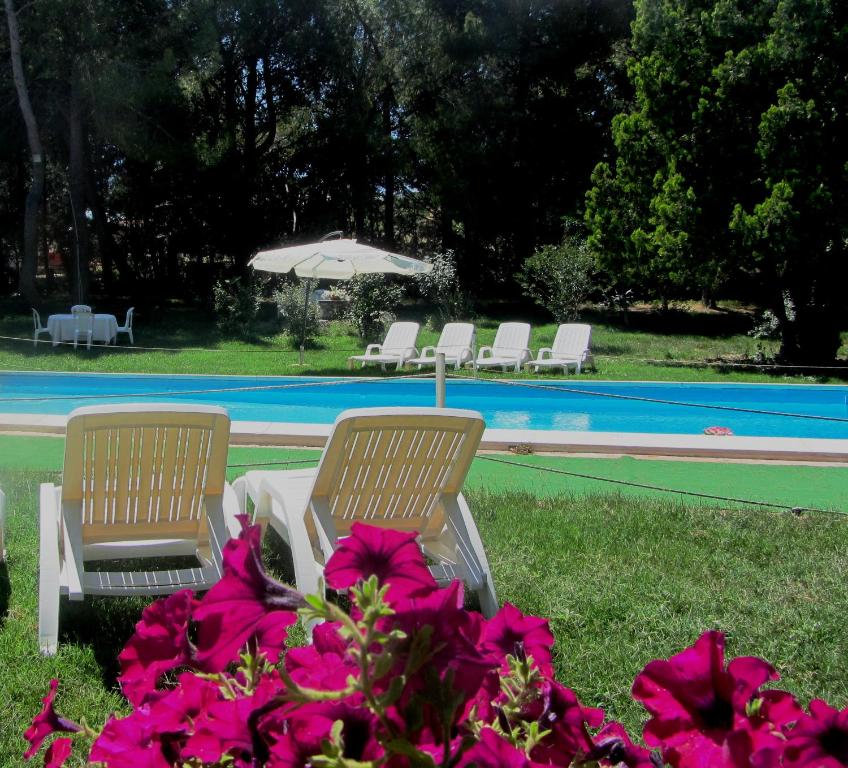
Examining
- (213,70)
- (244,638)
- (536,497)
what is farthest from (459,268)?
(244,638)

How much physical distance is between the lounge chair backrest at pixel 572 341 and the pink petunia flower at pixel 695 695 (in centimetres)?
1375

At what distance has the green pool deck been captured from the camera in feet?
20.1

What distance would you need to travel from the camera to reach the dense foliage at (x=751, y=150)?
560 inches

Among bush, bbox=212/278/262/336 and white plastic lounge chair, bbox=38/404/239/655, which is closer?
white plastic lounge chair, bbox=38/404/239/655

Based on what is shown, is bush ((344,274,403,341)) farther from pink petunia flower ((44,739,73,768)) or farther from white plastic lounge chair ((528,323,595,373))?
pink petunia flower ((44,739,73,768))

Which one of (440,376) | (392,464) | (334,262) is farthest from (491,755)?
(334,262)

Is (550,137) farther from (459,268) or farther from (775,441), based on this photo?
(775,441)

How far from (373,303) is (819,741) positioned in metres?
17.8

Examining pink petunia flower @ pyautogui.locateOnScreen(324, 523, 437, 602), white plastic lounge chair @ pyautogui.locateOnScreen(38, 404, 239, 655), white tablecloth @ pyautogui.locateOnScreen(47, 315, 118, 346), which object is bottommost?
white tablecloth @ pyautogui.locateOnScreen(47, 315, 118, 346)

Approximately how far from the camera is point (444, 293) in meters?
20.6

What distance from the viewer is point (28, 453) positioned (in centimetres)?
759

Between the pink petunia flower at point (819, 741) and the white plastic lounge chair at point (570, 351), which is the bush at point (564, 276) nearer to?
the white plastic lounge chair at point (570, 351)

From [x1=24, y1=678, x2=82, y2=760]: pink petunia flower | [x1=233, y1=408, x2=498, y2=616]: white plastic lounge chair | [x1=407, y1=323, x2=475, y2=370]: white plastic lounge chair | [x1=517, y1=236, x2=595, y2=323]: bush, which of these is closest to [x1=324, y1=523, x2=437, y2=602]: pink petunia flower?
[x1=24, y1=678, x2=82, y2=760]: pink petunia flower

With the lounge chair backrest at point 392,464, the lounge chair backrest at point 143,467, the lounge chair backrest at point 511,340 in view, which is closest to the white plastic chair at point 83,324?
the lounge chair backrest at point 511,340
